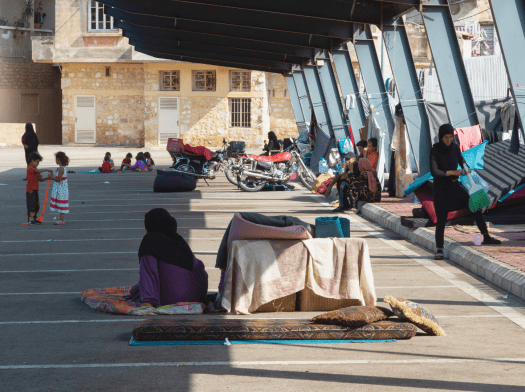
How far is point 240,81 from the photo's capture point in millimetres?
41500

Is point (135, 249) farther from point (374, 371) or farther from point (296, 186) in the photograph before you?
point (296, 186)

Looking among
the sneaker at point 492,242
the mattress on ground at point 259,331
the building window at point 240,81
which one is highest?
the building window at point 240,81

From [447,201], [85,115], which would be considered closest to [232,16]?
[447,201]

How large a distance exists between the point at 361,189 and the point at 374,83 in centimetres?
419

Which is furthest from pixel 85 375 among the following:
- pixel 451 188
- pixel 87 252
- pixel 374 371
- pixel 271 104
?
pixel 271 104

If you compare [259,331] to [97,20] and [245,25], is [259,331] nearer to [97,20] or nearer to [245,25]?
[245,25]

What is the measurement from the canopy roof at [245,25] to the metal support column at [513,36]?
3326 mm

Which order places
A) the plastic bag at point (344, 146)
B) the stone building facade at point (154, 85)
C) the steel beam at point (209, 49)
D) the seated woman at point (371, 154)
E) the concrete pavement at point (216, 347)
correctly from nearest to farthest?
the concrete pavement at point (216, 347) < the seated woman at point (371, 154) < the plastic bag at point (344, 146) < the steel beam at point (209, 49) < the stone building facade at point (154, 85)

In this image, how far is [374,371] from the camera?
4949mm

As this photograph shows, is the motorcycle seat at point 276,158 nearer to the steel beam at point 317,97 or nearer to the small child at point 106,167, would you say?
the steel beam at point 317,97

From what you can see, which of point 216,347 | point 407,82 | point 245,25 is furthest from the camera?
point 245,25

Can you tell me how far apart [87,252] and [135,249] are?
0.69m

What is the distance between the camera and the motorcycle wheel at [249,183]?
19938 millimetres

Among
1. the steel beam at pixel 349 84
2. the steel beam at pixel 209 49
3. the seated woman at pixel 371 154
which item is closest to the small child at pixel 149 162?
the steel beam at pixel 209 49
